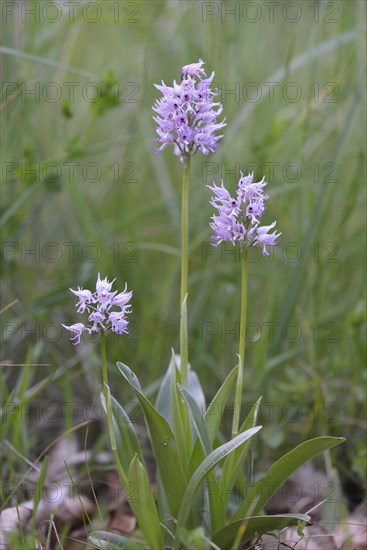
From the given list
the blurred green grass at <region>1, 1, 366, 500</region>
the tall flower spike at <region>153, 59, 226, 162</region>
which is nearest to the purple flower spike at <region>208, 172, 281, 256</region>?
the tall flower spike at <region>153, 59, 226, 162</region>

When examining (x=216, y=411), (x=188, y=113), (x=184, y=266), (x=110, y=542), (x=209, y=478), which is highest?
(x=188, y=113)

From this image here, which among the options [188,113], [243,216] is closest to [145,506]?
[243,216]

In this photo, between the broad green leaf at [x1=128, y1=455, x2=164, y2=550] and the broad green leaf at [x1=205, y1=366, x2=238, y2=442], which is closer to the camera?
the broad green leaf at [x1=128, y1=455, x2=164, y2=550]

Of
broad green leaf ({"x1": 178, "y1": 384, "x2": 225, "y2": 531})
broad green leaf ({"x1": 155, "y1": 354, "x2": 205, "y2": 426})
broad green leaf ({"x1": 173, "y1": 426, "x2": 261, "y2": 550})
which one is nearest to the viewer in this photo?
broad green leaf ({"x1": 173, "y1": 426, "x2": 261, "y2": 550})

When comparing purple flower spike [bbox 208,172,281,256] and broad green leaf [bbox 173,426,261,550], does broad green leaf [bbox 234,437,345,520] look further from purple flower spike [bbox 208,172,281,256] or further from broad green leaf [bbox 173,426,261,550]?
purple flower spike [bbox 208,172,281,256]

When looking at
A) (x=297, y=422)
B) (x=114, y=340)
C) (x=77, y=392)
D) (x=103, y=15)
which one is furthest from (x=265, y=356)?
(x=103, y=15)

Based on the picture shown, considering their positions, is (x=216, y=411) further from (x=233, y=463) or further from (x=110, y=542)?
(x=110, y=542)

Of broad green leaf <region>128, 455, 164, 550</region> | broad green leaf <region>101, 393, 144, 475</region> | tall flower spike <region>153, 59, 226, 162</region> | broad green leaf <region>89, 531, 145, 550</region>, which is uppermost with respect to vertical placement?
tall flower spike <region>153, 59, 226, 162</region>

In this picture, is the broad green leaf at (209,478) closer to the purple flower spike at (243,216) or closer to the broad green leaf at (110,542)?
the broad green leaf at (110,542)
